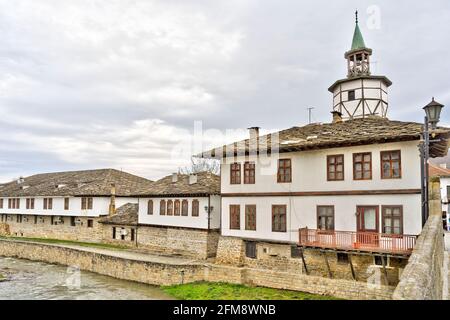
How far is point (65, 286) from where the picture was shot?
2403 centimetres

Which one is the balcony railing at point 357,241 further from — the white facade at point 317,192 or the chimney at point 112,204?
the chimney at point 112,204

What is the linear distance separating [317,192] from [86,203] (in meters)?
24.7

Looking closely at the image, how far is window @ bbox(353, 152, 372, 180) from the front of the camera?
1778 centimetres

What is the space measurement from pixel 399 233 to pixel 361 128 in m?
5.73

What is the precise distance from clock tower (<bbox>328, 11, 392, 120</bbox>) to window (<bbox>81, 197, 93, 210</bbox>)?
2388 cm

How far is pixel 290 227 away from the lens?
1992 centimetres

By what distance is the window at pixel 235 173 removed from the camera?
22359mm

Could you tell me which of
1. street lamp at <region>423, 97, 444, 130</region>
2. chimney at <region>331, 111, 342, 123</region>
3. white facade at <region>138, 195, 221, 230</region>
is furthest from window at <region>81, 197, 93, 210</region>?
street lamp at <region>423, 97, 444, 130</region>

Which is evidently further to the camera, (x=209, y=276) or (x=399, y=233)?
(x=209, y=276)

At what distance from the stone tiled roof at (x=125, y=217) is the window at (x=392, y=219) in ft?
63.8

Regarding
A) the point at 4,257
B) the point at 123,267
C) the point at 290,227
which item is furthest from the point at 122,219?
the point at 290,227

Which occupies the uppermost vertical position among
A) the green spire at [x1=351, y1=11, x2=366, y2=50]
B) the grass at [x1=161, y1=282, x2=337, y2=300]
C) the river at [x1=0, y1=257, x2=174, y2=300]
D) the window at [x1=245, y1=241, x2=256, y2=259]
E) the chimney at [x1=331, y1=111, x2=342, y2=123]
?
the green spire at [x1=351, y1=11, x2=366, y2=50]

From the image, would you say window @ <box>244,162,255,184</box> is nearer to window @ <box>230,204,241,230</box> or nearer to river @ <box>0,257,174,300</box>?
window @ <box>230,204,241,230</box>
